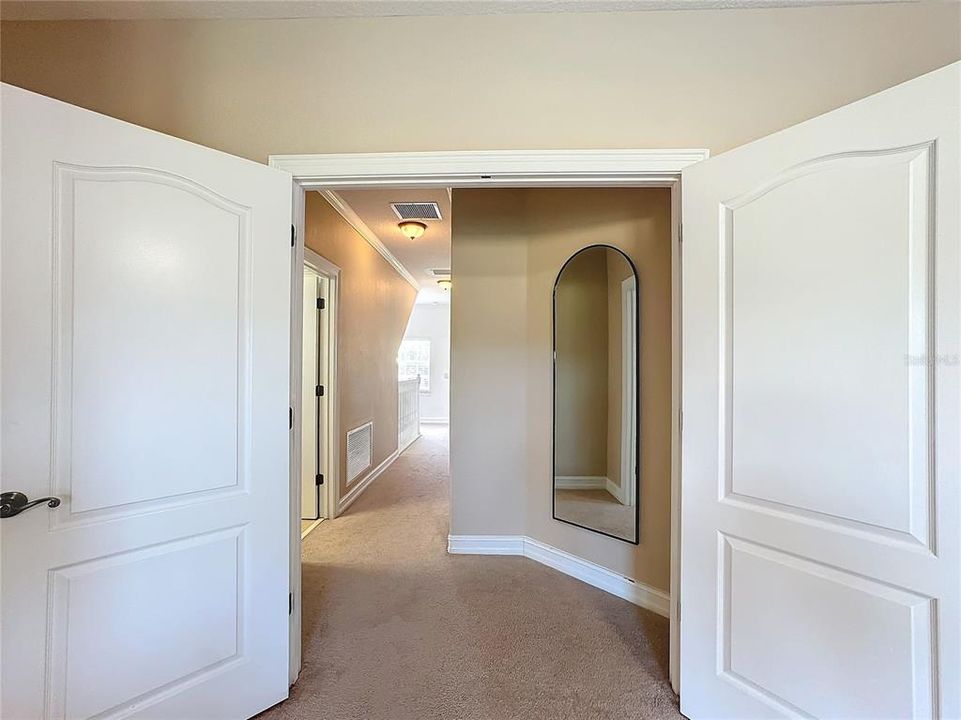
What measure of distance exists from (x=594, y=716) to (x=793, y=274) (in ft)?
5.44

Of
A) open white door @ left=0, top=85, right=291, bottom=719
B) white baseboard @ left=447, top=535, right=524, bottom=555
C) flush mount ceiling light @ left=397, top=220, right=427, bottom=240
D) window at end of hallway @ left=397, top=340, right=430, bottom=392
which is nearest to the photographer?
open white door @ left=0, top=85, right=291, bottom=719

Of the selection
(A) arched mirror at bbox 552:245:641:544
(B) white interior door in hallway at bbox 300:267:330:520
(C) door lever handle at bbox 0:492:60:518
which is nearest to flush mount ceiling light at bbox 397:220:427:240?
(B) white interior door in hallway at bbox 300:267:330:520

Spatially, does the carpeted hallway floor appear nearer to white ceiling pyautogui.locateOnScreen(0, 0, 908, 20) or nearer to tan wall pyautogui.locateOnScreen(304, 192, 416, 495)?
tan wall pyautogui.locateOnScreen(304, 192, 416, 495)

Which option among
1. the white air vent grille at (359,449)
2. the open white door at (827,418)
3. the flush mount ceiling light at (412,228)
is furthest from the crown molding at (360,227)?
the open white door at (827,418)

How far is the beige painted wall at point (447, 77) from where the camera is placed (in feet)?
5.15

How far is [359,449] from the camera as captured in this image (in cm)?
439

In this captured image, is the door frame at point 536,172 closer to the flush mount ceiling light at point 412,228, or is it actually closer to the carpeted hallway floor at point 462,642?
the carpeted hallway floor at point 462,642

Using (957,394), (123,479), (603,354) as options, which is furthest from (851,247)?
(123,479)

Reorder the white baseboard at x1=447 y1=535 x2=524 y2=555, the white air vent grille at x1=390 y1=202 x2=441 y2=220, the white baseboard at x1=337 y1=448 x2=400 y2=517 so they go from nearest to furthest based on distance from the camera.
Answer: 1. the white baseboard at x1=447 y1=535 x2=524 y2=555
2. the white air vent grille at x1=390 y1=202 x2=441 y2=220
3. the white baseboard at x1=337 y1=448 x2=400 y2=517

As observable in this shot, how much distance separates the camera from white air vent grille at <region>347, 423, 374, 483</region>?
411cm

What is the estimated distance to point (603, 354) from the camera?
2.64m

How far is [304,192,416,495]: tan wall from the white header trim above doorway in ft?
4.91

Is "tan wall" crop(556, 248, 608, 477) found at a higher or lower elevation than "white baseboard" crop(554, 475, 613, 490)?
higher

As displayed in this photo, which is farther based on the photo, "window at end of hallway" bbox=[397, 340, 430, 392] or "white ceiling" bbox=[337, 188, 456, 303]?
"window at end of hallway" bbox=[397, 340, 430, 392]
